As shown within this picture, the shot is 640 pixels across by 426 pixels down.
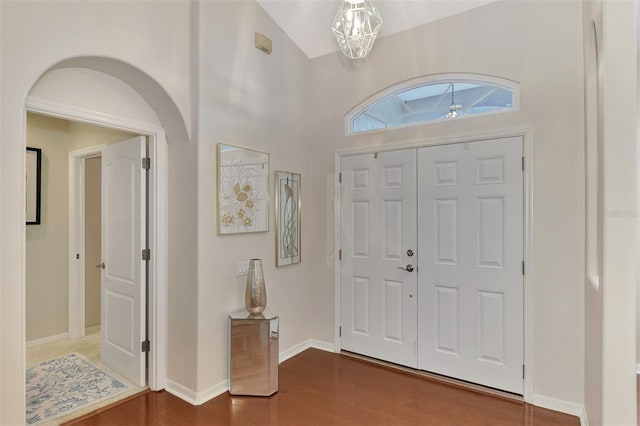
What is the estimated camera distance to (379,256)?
355 cm

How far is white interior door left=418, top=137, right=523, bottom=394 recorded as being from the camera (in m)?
2.85

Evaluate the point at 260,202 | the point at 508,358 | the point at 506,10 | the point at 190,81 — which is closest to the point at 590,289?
the point at 508,358

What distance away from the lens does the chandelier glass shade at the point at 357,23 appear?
216 centimetres

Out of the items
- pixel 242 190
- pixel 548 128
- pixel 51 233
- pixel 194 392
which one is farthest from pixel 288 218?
pixel 51 233

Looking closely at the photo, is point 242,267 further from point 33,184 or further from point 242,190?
point 33,184

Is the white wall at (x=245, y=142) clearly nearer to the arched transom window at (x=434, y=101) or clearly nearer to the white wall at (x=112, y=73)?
the white wall at (x=112, y=73)

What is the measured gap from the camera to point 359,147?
12.0 feet

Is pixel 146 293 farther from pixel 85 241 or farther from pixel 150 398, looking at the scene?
pixel 85 241

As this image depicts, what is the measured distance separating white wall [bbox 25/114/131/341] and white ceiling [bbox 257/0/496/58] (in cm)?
227

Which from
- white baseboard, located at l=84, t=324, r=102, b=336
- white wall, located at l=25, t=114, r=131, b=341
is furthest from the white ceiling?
white baseboard, located at l=84, t=324, r=102, b=336

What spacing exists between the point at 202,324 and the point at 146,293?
60 centimetres

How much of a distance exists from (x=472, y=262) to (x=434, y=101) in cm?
150

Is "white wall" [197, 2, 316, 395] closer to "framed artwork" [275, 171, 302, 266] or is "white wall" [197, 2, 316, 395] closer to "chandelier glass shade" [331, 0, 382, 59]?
"framed artwork" [275, 171, 302, 266]

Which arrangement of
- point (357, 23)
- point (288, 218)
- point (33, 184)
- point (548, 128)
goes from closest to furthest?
point (357, 23) < point (548, 128) < point (288, 218) < point (33, 184)
